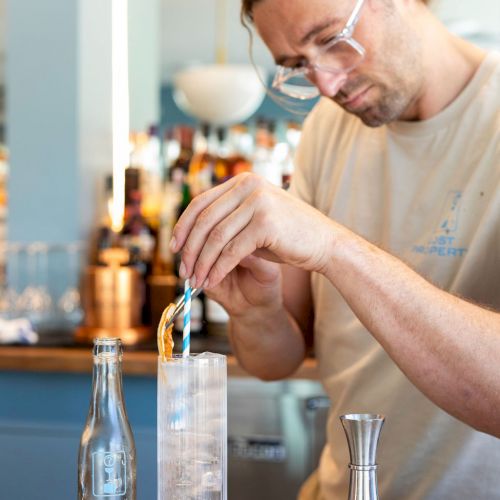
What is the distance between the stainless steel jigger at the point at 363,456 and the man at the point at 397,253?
0.30 m

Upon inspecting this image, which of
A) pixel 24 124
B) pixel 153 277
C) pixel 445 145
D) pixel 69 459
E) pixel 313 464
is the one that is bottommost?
pixel 313 464

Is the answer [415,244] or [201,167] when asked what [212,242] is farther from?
[201,167]

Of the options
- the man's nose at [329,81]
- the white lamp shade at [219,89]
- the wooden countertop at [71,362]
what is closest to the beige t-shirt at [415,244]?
the man's nose at [329,81]

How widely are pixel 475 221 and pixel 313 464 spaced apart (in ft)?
3.80

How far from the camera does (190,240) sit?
107 cm

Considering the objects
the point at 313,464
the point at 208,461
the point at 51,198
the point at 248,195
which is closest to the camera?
A: the point at 208,461

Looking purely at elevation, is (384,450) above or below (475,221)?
below

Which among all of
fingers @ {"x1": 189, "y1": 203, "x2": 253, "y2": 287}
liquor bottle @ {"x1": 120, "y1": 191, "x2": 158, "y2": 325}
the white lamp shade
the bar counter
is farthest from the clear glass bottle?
the white lamp shade

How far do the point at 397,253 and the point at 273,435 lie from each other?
1.05 metres

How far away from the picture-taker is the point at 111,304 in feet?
8.74

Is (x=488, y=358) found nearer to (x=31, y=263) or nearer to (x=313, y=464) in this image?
(x=313, y=464)

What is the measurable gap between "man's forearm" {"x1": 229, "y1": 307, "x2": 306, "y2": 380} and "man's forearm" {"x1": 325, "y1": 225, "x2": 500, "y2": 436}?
0.33m

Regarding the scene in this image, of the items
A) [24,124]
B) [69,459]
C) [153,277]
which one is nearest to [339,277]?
[69,459]

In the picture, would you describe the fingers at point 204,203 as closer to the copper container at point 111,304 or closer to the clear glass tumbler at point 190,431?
the clear glass tumbler at point 190,431
